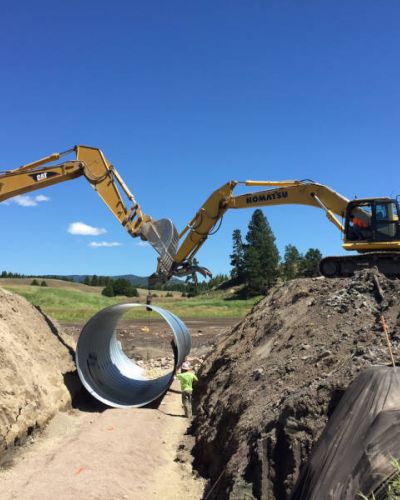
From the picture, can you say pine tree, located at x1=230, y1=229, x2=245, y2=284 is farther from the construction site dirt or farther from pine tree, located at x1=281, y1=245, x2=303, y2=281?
the construction site dirt

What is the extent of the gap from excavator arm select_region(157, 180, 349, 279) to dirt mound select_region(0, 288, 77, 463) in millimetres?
3783

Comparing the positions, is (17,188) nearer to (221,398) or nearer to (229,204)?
(229,204)

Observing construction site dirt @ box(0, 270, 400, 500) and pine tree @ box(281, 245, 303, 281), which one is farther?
pine tree @ box(281, 245, 303, 281)

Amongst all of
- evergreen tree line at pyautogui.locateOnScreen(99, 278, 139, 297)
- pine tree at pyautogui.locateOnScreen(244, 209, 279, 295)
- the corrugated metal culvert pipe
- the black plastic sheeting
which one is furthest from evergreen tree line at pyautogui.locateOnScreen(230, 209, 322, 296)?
the black plastic sheeting

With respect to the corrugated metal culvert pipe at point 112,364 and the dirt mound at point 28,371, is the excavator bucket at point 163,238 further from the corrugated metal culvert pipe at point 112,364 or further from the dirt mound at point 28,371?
the dirt mound at point 28,371

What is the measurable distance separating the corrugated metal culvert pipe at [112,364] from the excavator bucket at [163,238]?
1447mm

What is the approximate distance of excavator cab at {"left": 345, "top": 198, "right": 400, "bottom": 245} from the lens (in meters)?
13.2

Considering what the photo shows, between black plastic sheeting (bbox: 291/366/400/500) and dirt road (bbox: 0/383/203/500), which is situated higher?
black plastic sheeting (bbox: 291/366/400/500)

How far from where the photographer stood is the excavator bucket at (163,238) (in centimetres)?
1358

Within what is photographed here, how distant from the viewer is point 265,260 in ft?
216

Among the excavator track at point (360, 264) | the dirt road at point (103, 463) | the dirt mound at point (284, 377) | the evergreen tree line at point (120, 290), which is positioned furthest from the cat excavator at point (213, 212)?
the evergreen tree line at point (120, 290)

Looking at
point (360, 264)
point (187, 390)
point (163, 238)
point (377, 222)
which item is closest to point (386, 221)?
point (377, 222)

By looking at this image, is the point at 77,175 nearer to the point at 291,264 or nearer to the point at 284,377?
the point at 284,377

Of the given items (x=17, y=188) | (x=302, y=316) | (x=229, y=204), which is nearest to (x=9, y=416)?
(x=302, y=316)
